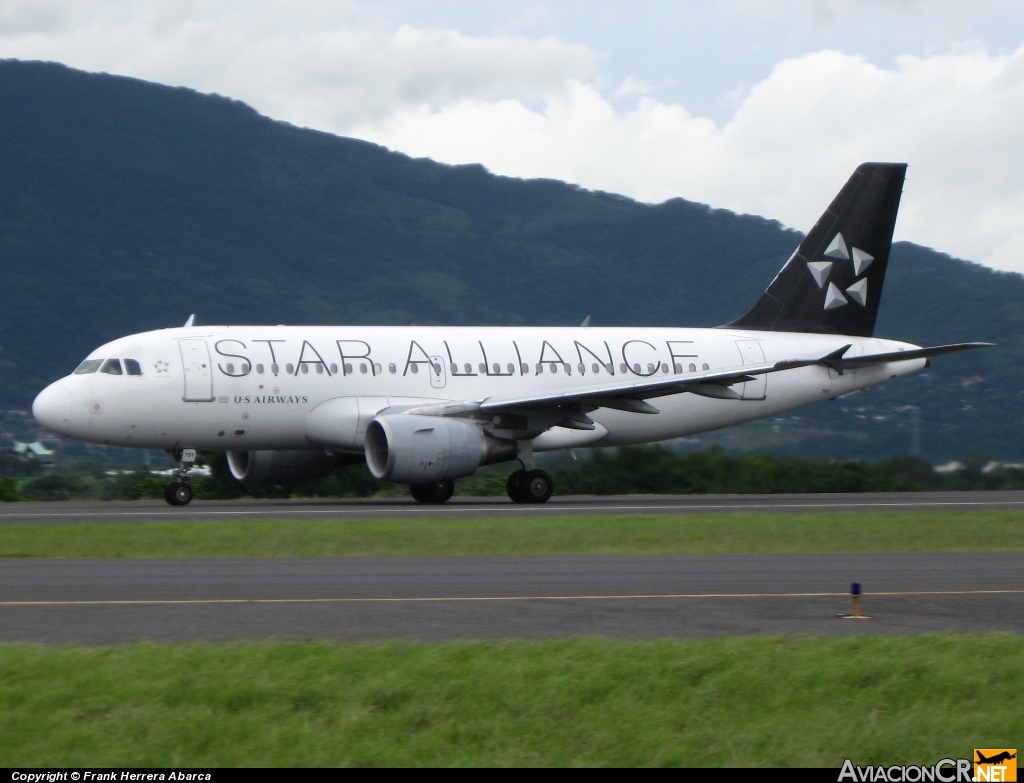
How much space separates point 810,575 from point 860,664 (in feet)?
21.5

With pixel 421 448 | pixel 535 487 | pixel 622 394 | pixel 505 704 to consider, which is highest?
pixel 622 394

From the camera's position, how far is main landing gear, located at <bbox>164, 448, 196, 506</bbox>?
2822 cm

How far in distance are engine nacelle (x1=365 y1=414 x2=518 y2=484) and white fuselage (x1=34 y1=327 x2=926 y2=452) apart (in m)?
1.03

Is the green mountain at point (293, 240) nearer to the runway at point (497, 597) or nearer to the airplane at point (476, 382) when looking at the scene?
the airplane at point (476, 382)

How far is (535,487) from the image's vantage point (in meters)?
29.9

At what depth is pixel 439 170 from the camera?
500ft

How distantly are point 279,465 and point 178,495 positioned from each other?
2.93m

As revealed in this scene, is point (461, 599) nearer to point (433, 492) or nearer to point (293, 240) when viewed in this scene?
point (433, 492)

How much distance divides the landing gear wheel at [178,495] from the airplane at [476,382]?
54 mm

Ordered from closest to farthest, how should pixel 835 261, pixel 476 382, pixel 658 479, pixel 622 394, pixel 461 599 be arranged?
pixel 461 599 → pixel 622 394 → pixel 476 382 → pixel 835 261 → pixel 658 479

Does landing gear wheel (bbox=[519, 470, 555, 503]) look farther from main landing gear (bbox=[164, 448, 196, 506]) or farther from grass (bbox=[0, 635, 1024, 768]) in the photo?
grass (bbox=[0, 635, 1024, 768])

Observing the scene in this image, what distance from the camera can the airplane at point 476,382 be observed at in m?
27.9

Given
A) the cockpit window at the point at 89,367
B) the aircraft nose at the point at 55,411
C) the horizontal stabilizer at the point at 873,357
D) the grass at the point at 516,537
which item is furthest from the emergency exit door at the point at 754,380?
the aircraft nose at the point at 55,411
